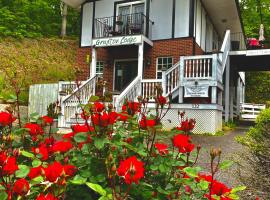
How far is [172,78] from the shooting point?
13078 mm

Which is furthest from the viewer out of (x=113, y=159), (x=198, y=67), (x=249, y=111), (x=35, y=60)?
(x=249, y=111)

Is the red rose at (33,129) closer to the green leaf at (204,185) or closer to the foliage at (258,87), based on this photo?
the green leaf at (204,185)

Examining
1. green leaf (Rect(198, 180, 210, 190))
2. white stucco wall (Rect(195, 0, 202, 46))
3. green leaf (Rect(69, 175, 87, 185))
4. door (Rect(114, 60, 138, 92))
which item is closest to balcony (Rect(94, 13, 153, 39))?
door (Rect(114, 60, 138, 92))

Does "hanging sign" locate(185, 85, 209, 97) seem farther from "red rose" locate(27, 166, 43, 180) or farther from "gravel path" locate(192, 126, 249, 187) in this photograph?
"red rose" locate(27, 166, 43, 180)

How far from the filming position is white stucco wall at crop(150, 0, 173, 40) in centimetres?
1588

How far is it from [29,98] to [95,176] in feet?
51.3

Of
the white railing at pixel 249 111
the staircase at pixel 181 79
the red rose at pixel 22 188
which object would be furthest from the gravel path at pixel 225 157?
the white railing at pixel 249 111

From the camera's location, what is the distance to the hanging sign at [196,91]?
12391 millimetres

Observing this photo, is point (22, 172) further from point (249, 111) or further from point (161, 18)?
point (249, 111)

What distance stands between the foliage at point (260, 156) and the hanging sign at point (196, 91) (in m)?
7.22

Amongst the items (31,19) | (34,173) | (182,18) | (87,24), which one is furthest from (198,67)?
(31,19)

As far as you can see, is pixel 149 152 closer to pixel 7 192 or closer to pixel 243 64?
pixel 7 192

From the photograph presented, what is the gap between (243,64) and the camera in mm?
20578

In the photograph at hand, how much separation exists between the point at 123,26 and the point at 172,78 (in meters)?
5.32
